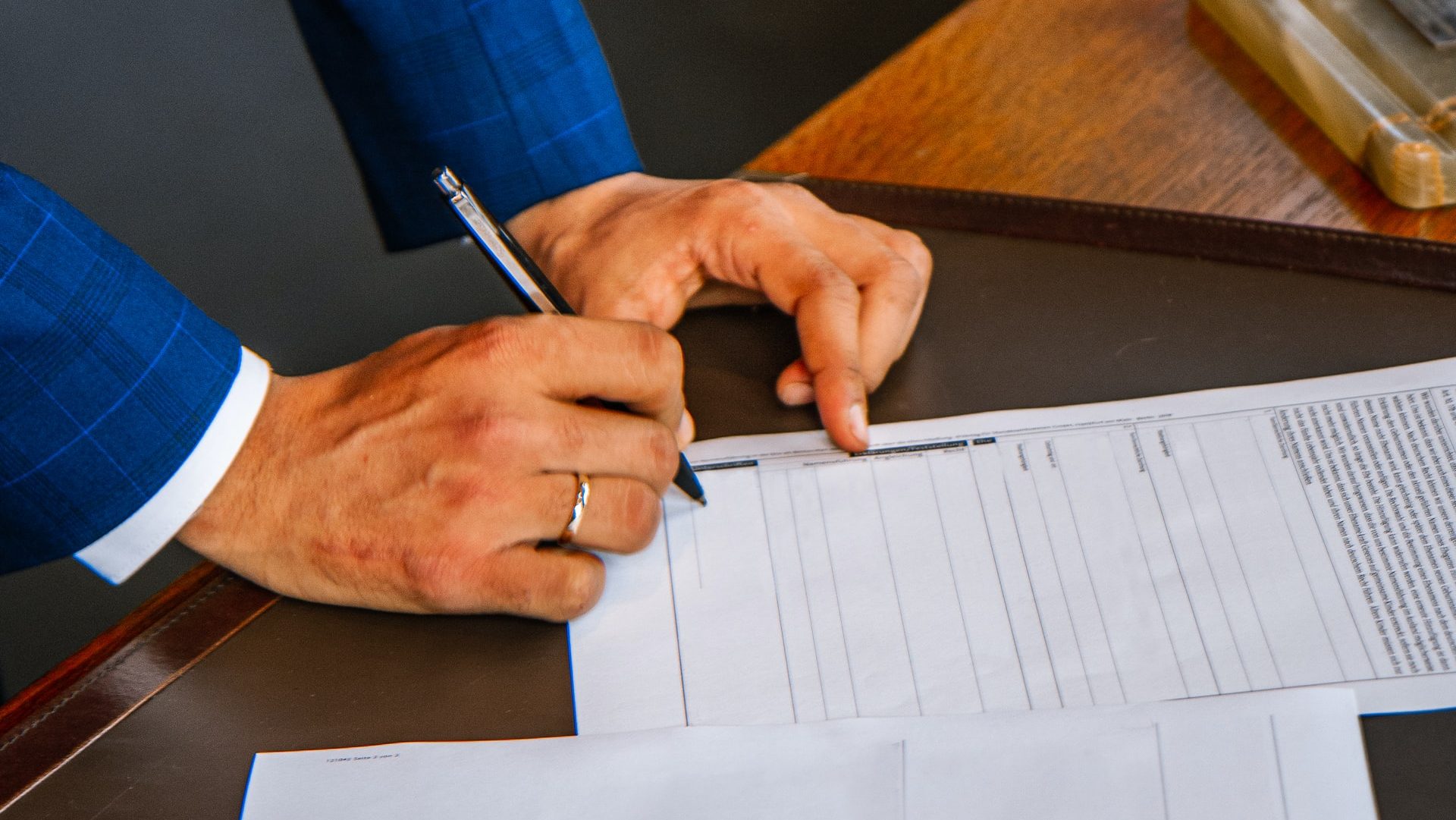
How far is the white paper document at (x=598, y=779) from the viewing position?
0.51 metres

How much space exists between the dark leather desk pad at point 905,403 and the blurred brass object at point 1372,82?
101 mm

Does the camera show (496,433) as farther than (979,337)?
No

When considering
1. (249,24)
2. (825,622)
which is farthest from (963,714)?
(249,24)

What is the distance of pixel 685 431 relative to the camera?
678mm

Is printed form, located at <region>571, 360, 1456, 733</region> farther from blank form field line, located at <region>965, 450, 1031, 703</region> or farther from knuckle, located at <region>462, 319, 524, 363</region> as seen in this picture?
knuckle, located at <region>462, 319, 524, 363</region>

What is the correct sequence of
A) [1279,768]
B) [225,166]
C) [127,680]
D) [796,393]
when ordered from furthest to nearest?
[225,166] → [796,393] → [127,680] → [1279,768]

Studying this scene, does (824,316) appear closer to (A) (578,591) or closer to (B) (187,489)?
(A) (578,591)

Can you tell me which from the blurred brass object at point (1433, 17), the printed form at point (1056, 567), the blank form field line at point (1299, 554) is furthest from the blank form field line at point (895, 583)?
the blurred brass object at point (1433, 17)

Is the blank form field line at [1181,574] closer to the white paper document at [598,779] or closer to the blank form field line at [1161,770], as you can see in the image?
the blank form field line at [1161,770]

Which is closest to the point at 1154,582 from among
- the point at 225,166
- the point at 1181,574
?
the point at 1181,574

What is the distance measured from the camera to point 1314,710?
0.51 m

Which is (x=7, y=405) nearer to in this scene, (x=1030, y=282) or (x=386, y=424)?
(x=386, y=424)

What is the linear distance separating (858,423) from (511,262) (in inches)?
8.8

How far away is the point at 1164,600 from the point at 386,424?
0.45 meters
